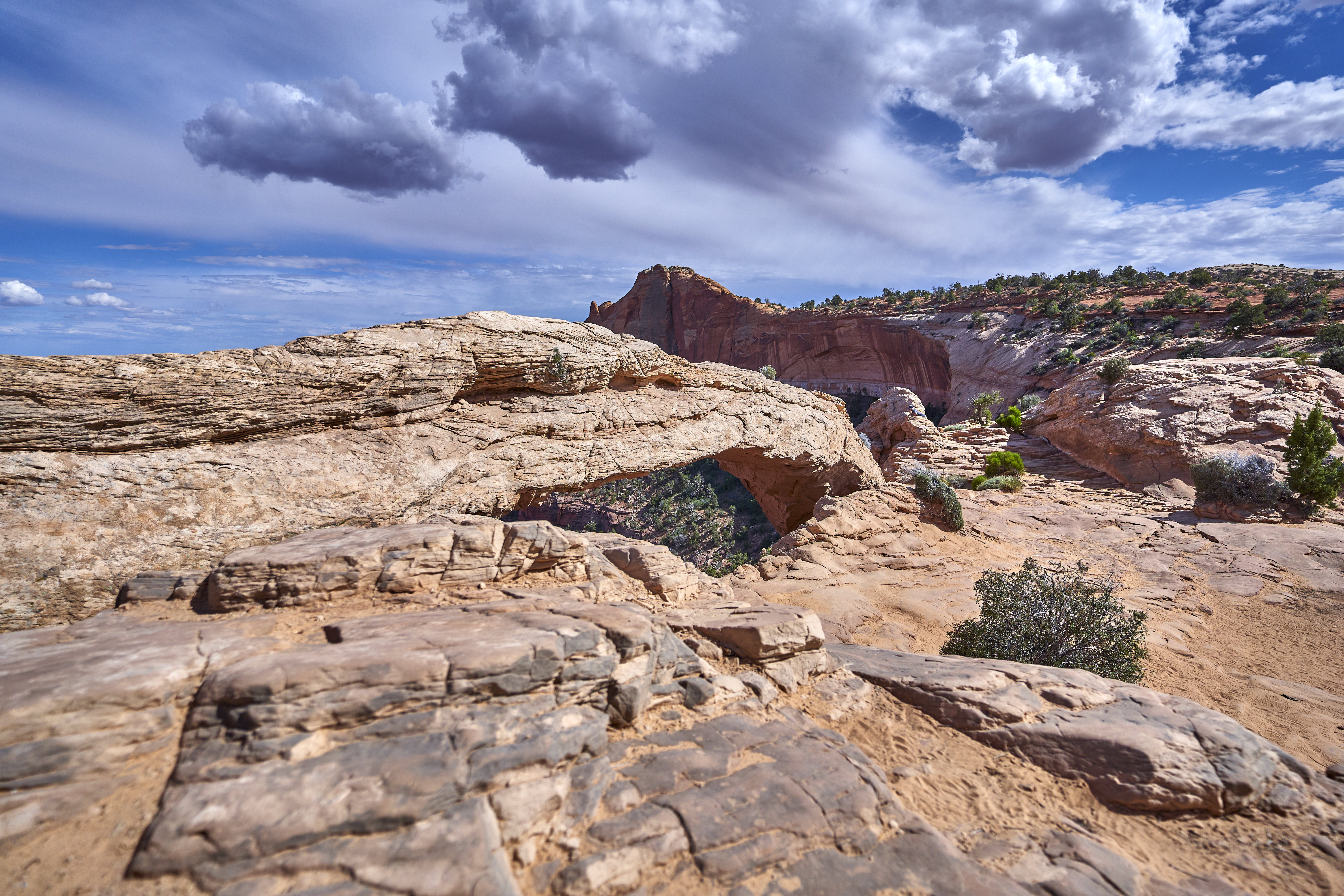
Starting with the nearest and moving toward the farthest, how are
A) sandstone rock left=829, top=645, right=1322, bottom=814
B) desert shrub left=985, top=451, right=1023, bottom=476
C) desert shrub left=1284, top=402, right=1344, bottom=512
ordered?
sandstone rock left=829, top=645, right=1322, bottom=814 < desert shrub left=1284, top=402, right=1344, bottom=512 < desert shrub left=985, top=451, right=1023, bottom=476

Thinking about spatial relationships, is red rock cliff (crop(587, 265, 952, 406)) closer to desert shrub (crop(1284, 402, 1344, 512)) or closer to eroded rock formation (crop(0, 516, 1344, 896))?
desert shrub (crop(1284, 402, 1344, 512))

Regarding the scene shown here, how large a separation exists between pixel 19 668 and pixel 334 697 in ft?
9.56

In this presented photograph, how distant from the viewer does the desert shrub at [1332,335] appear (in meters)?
28.5

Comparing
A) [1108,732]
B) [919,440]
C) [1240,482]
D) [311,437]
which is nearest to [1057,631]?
[1108,732]

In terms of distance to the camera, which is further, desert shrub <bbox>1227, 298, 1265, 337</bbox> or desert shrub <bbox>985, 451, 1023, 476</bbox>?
desert shrub <bbox>1227, 298, 1265, 337</bbox>

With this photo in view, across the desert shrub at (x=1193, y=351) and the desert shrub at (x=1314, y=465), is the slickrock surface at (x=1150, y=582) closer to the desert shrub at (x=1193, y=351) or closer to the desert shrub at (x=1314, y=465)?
the desert shrub at (x=1314, y=465)

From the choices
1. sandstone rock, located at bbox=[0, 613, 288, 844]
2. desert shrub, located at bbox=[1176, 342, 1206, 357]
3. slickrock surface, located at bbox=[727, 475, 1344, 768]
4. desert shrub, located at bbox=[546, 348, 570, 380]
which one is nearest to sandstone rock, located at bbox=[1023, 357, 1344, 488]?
slickrock surface, located at bbox=[727, 475, 1344, 768]

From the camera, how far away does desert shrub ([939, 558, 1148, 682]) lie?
28.4ft

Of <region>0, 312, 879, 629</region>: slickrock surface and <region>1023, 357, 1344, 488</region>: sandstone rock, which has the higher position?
<region>1023, 357, 1344, 488</region>: sandstone rock

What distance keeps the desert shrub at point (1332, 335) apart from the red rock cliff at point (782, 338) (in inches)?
961

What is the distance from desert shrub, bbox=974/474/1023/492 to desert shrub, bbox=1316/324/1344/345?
73.0 ft

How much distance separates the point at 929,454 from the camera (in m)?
26.0

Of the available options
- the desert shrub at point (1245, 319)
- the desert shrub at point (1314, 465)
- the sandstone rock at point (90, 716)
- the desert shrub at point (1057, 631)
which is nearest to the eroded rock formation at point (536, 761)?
the sandstone rock at point (90, 716)

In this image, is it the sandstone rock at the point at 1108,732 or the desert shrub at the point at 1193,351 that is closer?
the sandstone rock at the point at 1108,732
